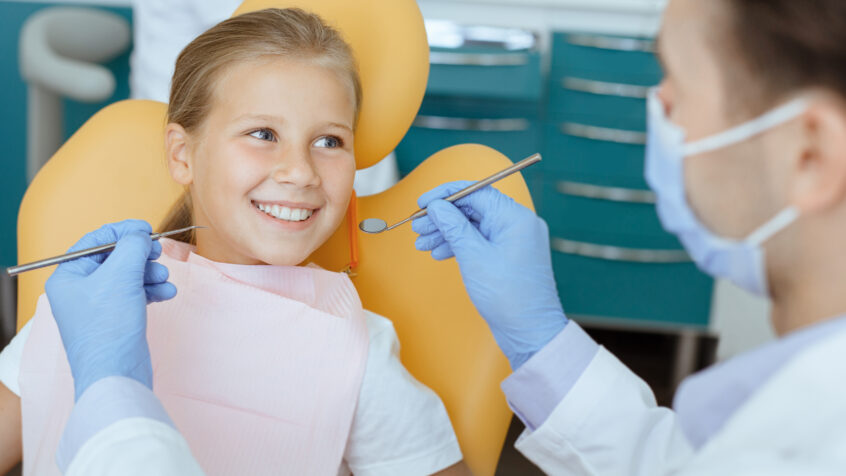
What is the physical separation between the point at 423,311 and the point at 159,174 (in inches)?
18.1

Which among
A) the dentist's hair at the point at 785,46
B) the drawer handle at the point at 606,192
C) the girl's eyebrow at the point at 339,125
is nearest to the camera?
the dentist's hair at the point at 785,46

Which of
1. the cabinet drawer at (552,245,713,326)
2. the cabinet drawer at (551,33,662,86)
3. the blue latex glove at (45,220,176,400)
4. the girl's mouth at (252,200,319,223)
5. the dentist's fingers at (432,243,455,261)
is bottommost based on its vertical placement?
the cabinet drawer at (552,245,713,326)

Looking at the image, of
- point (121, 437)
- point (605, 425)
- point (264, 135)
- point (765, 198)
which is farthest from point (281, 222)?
point (765, 198)

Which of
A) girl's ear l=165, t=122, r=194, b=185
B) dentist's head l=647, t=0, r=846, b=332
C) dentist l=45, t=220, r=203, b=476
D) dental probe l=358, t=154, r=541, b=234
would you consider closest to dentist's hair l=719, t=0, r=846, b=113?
dentist's head l=647, t=0, r=846, b=332

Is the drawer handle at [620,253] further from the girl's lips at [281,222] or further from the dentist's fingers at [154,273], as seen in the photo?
the dentist's fingers at [154,273]

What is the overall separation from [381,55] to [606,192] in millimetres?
1331

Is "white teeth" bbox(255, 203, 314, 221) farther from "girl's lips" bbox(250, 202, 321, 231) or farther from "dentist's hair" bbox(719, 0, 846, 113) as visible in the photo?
"dentist's hair" bbox(719, 0, 846, 113)

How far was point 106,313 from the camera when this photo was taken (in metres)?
0.92

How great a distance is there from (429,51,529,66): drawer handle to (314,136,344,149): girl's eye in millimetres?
1163

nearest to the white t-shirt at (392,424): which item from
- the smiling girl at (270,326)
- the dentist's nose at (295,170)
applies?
the smiling girl at (270,326)

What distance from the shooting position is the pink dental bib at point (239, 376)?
3.43ft

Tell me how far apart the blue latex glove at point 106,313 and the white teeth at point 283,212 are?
16 cm

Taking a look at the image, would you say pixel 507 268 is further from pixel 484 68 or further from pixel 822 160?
pixel 484 68

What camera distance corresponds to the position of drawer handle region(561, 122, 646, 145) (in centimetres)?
232
